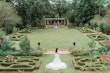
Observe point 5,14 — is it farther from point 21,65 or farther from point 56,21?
point 56,21

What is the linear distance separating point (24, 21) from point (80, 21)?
12.1 meters

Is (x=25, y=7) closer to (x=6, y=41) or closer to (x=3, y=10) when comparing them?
(x=3, y=10)

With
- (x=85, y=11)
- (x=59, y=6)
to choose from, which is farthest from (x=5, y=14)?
(x=59, y=6)

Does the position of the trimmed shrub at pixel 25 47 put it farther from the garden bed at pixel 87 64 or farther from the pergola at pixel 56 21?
the pergola at pixel 56 21

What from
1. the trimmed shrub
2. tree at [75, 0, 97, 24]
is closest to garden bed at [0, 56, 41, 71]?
the trimmed shrub

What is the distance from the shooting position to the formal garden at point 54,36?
16.6m

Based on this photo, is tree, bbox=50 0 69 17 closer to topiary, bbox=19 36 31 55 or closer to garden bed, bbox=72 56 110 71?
topiary, bbox=19 36 31 55

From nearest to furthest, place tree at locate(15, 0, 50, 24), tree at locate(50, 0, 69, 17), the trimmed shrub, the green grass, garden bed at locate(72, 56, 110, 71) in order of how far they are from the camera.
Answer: garden bed at locate(72, 56, 110, 71) < the green grass < the trimmed shrub < tree at locate(15, 0, 50, 24) < tree at locate(50, 0, 69, 17)

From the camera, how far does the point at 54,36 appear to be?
116 ft

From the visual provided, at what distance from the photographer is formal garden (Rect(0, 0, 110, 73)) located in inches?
655

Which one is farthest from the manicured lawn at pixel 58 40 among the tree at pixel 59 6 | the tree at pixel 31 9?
the tree at pixel 59 6

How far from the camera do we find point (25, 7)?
4925 cm

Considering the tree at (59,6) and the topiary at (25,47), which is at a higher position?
the topiary at (25,47)

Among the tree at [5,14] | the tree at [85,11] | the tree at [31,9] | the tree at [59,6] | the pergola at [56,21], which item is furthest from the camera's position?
the tree at [59,6]
